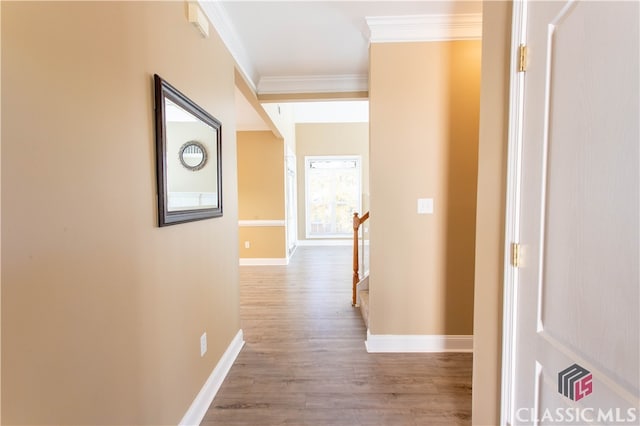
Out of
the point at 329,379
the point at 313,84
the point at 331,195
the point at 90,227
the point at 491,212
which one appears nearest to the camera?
the point at 90,227

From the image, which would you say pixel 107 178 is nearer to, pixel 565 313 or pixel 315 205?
pixel 565 313

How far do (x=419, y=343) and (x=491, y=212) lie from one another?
5.34 feet

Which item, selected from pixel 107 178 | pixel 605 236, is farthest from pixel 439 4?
pixel 107 178

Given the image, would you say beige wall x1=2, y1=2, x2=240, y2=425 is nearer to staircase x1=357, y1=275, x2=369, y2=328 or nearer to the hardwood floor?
the hardwood floor

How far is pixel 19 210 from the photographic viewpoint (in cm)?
66

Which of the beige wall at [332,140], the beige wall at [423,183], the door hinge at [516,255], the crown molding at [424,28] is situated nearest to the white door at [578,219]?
the door hinge at [516,255]

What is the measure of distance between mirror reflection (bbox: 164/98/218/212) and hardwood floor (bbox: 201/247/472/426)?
128 cm

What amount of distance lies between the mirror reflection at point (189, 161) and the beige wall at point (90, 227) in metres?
0.12

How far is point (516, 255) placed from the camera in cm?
99

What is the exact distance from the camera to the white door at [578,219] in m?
0.62

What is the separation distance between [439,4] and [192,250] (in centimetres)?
234

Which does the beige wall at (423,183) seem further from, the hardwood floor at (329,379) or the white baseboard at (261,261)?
the white baseboard at (261,261)

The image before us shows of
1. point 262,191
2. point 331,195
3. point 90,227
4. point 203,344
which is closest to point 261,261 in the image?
point 262,191

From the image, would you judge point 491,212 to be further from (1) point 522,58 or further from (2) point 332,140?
(2) point 332,140
